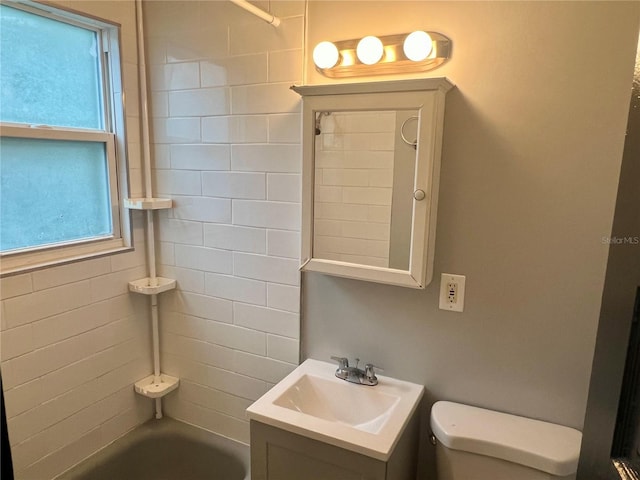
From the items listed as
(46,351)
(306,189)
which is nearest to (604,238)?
(306,189)

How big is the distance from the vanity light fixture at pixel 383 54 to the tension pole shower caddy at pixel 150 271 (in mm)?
895

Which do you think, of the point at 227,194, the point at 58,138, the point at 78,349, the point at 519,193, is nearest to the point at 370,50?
the point at 519,193

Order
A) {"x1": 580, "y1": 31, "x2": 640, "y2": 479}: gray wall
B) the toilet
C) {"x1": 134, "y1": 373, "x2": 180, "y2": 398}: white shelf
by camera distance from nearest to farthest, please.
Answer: {"x1": 580, "y1": 31, "x2": 640, "y2": 479}: gray wall, the toilet, {"x1": 134, "y1": 373, "x2": 180, "y2": 398}: white shelf

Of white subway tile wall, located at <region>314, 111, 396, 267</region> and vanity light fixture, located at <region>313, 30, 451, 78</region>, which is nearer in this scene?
vanity light fixture, located at <region>313, 30, 451, 78</region>

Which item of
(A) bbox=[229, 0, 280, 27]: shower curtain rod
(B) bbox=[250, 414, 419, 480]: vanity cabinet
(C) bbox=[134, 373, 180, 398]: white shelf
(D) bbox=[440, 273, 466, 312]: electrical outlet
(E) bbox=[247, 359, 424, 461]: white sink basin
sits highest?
(A) bbox=[229, 0, 280, 27]: shower curtain rod

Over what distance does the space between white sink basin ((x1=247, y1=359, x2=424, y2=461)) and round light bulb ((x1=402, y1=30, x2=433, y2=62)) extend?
3.78 ft

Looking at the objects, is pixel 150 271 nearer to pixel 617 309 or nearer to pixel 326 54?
pixel 326 54

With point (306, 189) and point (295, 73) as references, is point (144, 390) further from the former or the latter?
point (295, 73)

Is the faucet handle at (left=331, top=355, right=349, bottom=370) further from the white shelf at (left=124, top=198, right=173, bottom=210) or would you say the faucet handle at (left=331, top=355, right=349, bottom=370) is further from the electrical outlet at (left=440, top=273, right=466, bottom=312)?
the white shelf at (left=124, top=198, right=173, bottom=210)

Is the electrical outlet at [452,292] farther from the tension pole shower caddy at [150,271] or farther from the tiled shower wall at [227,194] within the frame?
the tension pole shower caddy at [150,271]

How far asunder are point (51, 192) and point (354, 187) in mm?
1215

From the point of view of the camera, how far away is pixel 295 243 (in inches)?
69.1

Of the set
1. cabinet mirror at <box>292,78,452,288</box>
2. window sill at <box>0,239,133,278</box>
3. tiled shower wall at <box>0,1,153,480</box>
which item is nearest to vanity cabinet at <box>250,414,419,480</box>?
cabinet mirror at <box>292,78,452,288</box>

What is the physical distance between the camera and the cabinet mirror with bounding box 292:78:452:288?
4.53ft
